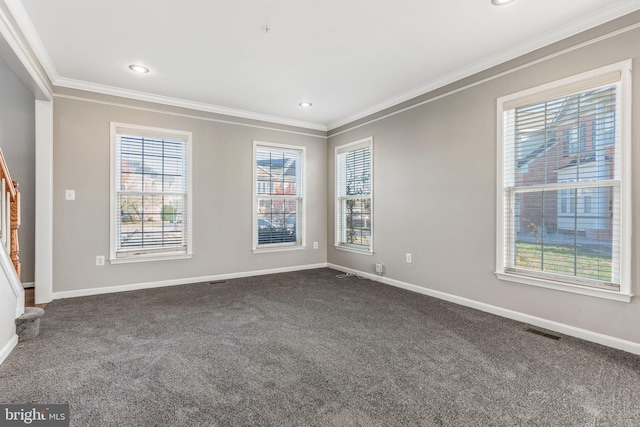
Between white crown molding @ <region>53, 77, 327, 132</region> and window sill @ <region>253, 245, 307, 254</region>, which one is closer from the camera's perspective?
white crown molding @ <region>53, 77, 327, 132</region>

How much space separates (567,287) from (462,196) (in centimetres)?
124

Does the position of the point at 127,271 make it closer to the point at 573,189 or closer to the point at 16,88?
the point at 16,88

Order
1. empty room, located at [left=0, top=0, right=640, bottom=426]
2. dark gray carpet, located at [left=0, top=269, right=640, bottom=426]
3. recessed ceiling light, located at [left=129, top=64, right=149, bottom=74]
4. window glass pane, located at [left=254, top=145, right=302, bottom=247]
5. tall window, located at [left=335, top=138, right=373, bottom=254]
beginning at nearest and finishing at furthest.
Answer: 1. dark gray carpet, located at [left=0, top=269, right=640, bottom=426]
2. empty room, located at [left=0, top=0, right=640, bottom=426]
3. recessed ceiling light, located at [left=129, top=64, right=149, bottom=74]
4. tall window, located at [left=335, top=138, right=373, bottom=254]
5. window glass pane, located at [left=254, top=145, right=302, bottom=247]

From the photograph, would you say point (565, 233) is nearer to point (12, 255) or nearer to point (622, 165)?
point (622, 165)

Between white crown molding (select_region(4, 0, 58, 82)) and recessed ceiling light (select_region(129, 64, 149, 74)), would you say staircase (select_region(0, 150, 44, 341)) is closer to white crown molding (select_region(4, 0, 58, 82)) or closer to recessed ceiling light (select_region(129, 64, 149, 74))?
white crown molding (select_region(4, 0, 58, 82))

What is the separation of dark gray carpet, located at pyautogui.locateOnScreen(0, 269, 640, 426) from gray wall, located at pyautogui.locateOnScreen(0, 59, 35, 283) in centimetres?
175

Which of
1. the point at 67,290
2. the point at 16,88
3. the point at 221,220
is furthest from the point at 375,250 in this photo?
the point at 16,88

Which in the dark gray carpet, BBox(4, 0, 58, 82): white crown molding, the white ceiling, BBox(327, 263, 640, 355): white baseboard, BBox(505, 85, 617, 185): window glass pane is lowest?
the dark gray carpet

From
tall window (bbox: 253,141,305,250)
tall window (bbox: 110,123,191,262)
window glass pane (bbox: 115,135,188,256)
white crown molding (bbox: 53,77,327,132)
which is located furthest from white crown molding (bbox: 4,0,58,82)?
tall window (bbox: 253,141,305,250)

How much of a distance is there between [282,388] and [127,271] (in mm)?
3148

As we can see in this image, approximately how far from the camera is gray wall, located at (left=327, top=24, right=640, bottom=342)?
2.43 m

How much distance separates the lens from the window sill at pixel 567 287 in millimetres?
2337

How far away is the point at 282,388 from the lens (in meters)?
1.85

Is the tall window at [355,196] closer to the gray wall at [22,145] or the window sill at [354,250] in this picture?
the window sill at [354,250]
